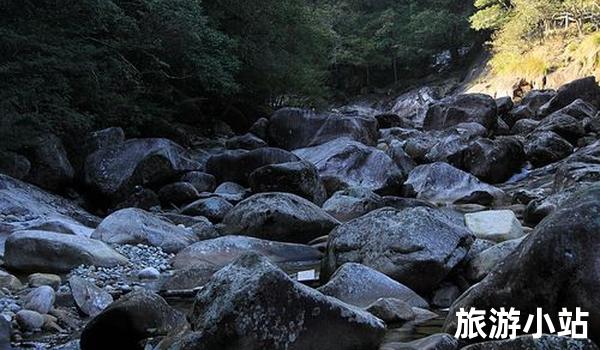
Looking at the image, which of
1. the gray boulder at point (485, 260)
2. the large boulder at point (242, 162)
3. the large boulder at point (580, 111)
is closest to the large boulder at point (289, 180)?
the large boulder at point (242, 162)

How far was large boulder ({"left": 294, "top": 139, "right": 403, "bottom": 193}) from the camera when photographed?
47.6ft

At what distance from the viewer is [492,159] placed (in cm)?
1597

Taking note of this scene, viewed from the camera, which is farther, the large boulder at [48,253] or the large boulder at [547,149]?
the large boulder at [547,149]

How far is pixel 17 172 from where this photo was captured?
11.9 meters

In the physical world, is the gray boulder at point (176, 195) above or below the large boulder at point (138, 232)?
below

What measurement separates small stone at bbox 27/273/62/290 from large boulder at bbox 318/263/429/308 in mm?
2644

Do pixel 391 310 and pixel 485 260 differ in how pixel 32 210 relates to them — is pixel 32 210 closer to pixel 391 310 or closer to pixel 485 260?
pixel 391 310

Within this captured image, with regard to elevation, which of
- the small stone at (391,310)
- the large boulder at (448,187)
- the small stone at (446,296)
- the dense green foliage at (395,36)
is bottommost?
the large boulder at (448,187)

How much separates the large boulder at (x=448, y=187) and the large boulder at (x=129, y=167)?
17.5 ft

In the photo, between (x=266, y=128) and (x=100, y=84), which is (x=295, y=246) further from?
(x=266, y=128)

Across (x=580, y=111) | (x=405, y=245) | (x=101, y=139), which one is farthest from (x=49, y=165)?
(x=580, y=111)

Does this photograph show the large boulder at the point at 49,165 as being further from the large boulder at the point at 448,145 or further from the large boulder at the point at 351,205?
the large boulder at the point at 448,145

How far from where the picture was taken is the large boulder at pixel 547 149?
54.7ft

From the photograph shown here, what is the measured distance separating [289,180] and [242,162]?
9.94 ft
